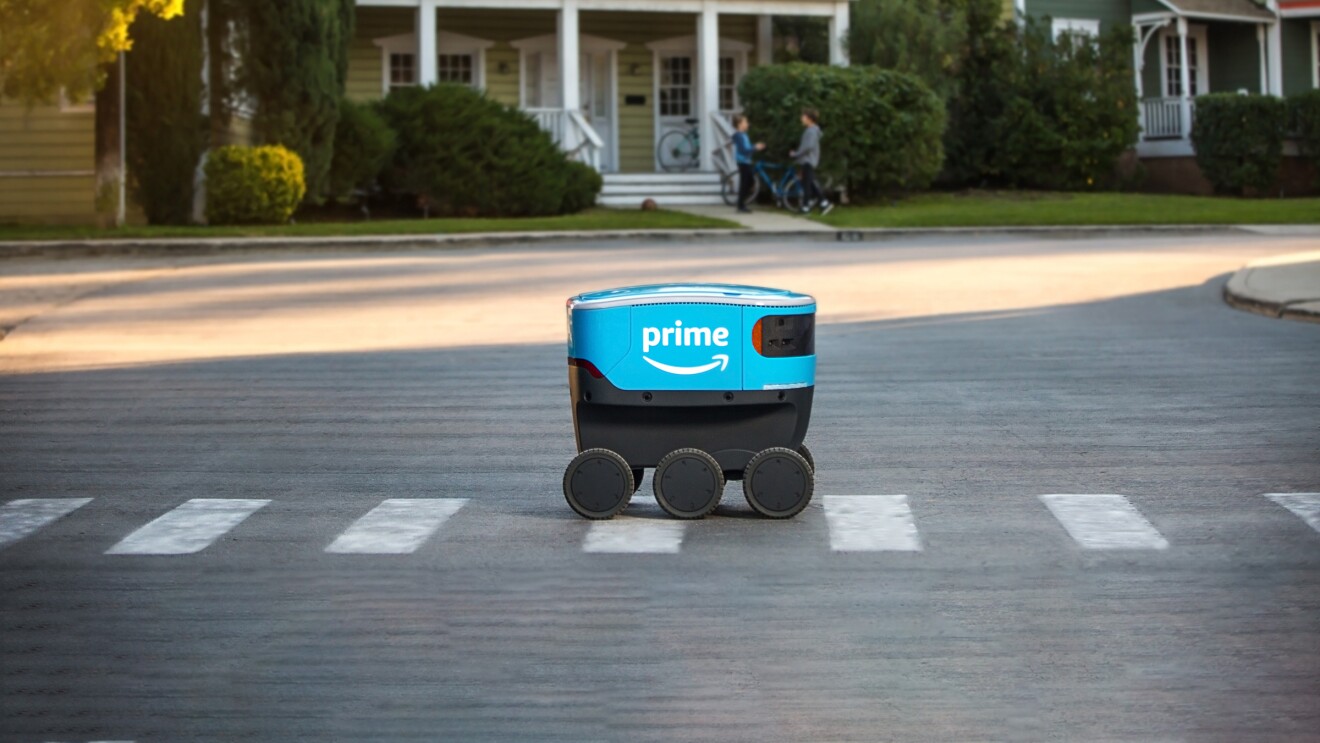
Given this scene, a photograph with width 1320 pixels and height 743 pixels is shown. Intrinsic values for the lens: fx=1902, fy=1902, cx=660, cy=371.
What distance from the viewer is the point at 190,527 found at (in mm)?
7941

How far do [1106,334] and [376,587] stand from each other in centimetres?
1008

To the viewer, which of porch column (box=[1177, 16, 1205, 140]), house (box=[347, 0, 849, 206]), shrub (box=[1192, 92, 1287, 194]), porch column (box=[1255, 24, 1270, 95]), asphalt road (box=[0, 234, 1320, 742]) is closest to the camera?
asphalt road (box=[0, 234, 1320, 742])

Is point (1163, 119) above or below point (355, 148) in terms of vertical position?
above

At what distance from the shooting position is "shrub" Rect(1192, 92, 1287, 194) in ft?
138

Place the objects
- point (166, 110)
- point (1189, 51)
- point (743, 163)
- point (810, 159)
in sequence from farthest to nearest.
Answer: point (1189, 51)
point (743, 163)
point (810, 159)
point (166, 110)

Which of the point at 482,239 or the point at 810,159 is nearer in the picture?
the point at 482,239

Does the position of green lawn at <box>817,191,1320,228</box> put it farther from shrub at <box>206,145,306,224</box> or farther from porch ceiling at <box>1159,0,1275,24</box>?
shrub at <box>206,145,306,224</box>

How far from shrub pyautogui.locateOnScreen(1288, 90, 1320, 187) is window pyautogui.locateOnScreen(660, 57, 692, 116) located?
13.5m

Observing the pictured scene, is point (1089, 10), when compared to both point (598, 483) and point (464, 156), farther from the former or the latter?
point (598, 483)

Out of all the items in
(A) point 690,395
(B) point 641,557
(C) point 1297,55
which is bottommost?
(B) point 641,557

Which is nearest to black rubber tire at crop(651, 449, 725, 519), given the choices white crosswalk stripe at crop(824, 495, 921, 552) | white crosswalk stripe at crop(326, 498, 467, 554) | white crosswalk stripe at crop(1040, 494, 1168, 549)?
white crosswalk stripe at crop(824, 495, 921, 552)

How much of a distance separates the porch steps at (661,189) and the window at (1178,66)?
14.2 m

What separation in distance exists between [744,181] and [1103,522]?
26.6m

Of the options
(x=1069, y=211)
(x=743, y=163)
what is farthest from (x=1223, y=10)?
(x=743, y=163)
